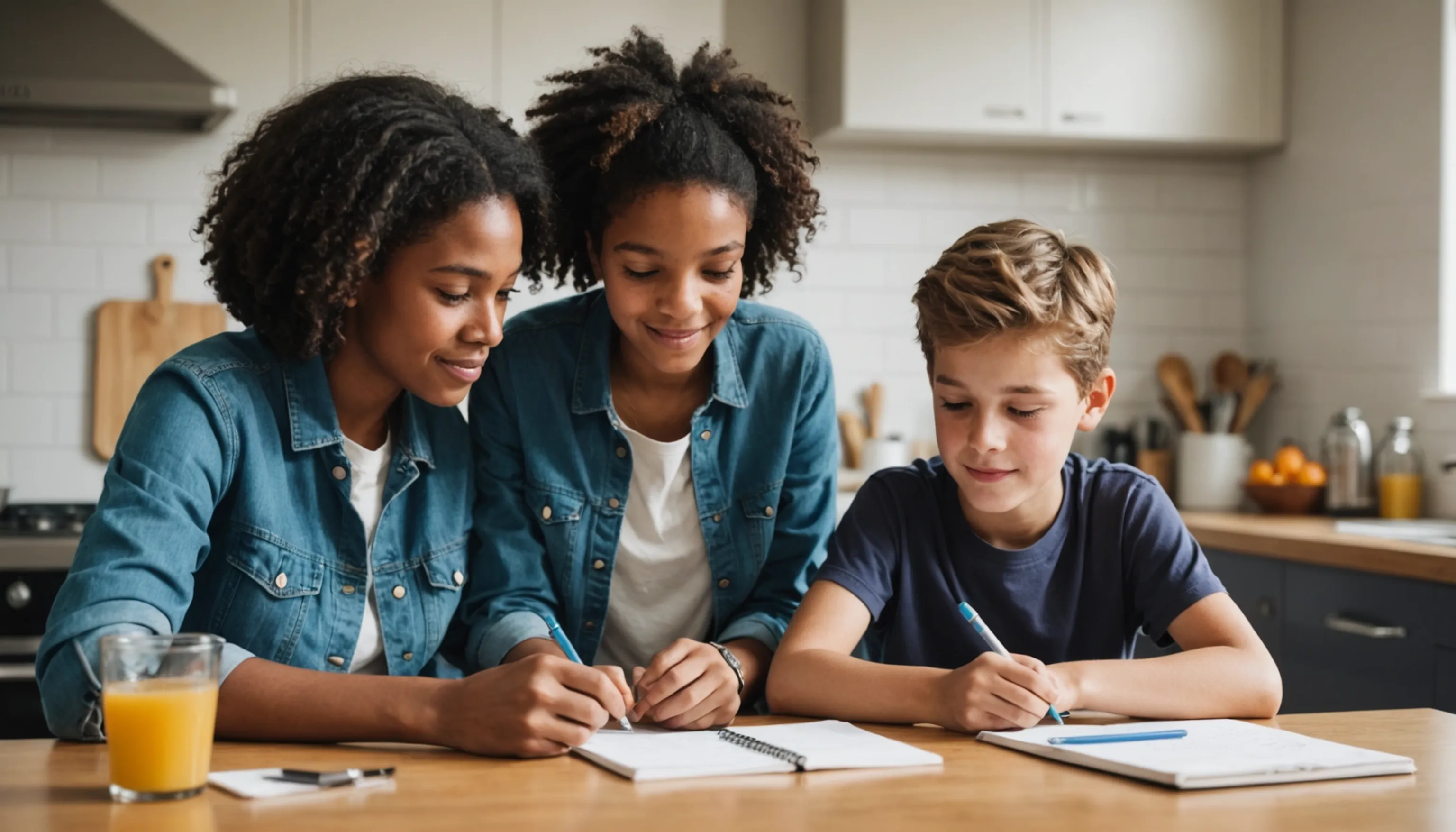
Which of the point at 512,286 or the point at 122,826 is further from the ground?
the point at 512,286

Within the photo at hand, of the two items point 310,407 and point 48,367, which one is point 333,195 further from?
point 48,367

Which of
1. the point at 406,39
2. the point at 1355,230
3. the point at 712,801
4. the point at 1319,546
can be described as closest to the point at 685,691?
the point at 712,801

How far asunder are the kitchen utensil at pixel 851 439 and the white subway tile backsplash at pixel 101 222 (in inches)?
76.6

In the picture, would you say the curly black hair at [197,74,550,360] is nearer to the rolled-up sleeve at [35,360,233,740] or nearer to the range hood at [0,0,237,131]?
the rolled-up sleeve at [35,360,233,740]

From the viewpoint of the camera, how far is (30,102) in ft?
11.0

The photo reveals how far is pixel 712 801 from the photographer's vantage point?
1081mm

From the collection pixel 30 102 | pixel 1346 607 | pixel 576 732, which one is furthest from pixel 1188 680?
pixel 30 102

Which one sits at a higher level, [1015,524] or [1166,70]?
[1166,70]

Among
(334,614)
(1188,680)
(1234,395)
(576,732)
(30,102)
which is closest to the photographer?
(576,732)

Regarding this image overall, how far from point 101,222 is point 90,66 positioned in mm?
445

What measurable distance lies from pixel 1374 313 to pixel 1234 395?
0.51 metres

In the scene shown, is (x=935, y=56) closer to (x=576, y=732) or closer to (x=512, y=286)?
(x=512, y=286)

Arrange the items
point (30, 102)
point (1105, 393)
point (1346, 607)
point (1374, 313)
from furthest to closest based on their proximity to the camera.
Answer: point (1374, 313) < point (30, 102) < point (1346, 607) < point (1105, 393)

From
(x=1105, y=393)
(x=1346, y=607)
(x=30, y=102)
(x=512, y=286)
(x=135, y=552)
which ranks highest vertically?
(x=30, y=102)
